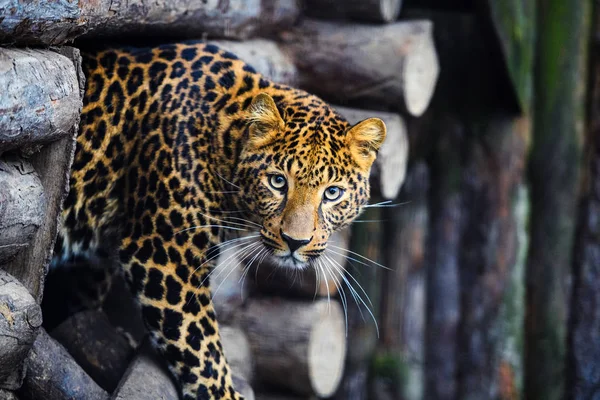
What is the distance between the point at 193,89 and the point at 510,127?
3.09m

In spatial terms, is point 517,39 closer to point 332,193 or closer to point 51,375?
point 332,193

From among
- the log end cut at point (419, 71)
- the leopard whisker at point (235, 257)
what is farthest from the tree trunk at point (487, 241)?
the leopard whisker at point (235, 257)

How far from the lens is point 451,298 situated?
6.85 meters

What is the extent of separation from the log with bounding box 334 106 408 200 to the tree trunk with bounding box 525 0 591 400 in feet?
4.34

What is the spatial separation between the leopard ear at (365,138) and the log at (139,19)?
108 centimetres

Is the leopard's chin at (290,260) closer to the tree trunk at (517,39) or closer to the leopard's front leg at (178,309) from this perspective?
the leopard's front leg at (178,309)

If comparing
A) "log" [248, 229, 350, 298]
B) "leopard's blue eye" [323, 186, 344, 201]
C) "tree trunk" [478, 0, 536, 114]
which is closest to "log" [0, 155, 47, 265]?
"leopard's blue eye" [323, 186, 344, 201]

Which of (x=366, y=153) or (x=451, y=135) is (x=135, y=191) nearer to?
(x=366, y=153)

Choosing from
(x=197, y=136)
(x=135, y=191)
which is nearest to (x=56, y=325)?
(x=135, y=191)

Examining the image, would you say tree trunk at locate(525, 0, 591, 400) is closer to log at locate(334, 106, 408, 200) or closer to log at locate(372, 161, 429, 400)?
log at locate(372, 161, 429, 400)

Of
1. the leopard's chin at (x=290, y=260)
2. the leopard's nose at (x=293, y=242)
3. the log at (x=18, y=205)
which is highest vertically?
the log at (x=18, y=205)

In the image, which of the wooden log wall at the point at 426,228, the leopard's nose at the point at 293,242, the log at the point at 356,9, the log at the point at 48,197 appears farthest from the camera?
the log at the point at 356,9

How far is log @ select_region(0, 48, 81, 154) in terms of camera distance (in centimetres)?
292

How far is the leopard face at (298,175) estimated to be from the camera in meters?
3.79
